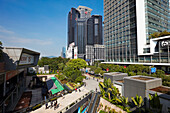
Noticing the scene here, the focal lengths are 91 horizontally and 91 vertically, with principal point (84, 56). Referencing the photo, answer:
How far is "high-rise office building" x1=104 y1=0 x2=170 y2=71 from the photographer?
49.3 metres

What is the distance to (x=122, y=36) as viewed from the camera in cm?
5909

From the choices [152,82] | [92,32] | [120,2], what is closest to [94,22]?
[92,32]

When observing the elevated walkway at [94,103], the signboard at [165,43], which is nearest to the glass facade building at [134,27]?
the signboard at [165,43]

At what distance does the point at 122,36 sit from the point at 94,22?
13951 cm

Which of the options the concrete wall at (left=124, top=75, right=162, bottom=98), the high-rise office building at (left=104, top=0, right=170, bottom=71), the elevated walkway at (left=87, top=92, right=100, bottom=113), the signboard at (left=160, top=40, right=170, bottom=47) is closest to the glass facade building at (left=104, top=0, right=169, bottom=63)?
the high-rise office building at (left=104, top=0, right=170, bottom=71)

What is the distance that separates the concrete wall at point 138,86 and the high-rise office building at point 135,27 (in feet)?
105

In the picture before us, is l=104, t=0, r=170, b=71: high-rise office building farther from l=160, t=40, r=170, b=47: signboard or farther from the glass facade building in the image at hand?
l=160, t=40, r=170, b=47: signboard

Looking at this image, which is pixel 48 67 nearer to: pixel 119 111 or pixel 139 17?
pixel 119 111

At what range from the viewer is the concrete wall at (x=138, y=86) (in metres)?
17.0

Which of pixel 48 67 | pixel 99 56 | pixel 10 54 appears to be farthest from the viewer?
pixel 99 56

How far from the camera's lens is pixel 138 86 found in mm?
17953

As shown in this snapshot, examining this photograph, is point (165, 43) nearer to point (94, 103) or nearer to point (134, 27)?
point (134, 27)

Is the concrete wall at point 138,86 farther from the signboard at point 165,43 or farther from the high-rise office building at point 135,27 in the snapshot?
the high-rise office building at point 135,27

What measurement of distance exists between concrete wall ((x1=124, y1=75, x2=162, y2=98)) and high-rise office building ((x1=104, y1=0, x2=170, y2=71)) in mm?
32100
